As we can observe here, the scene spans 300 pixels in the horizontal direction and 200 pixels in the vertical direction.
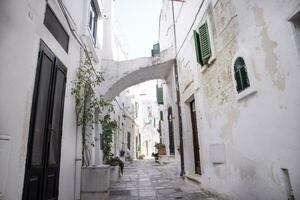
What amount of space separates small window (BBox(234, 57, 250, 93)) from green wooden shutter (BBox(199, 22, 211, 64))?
1.15 metres

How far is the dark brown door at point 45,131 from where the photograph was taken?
2.68 meters

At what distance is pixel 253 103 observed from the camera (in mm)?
2918

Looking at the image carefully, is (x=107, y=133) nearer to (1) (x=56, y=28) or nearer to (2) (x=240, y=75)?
(1) (x=56, y=28)

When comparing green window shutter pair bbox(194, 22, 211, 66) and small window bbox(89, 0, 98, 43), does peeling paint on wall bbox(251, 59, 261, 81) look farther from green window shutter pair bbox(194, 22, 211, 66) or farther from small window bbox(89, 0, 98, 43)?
small window bbox(89, 0, 98, 43)

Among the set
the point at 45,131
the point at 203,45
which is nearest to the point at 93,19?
the point at 203,45

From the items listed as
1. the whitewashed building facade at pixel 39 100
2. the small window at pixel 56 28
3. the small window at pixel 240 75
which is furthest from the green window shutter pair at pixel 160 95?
the small window at pixel 240 75

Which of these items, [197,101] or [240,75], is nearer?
[240,75]

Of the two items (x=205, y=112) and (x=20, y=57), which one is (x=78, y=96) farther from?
(x=205, y=112)

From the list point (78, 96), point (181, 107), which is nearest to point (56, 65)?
point (78, 96)

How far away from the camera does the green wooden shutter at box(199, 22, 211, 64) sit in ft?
14.6

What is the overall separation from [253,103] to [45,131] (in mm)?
3124

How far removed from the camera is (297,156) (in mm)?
2139

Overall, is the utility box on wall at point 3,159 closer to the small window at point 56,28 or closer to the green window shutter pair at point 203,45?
the small window at point 56,28

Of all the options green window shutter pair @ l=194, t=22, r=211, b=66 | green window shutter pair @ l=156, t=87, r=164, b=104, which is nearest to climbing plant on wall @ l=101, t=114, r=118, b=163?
green window shutter pair @ l=194, t=22, r=211, b=66
